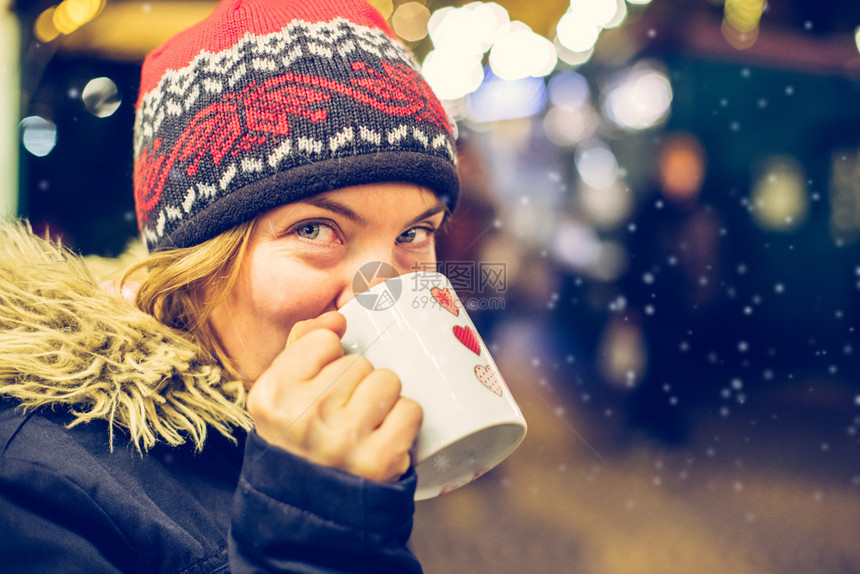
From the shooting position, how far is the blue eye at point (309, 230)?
0.80 metres

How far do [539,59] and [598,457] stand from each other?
8.14ft

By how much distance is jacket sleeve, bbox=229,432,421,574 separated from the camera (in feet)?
1.74

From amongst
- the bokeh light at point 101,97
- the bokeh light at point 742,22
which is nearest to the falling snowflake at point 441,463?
the bokeh light at point 101,97

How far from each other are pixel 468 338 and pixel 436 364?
67mm

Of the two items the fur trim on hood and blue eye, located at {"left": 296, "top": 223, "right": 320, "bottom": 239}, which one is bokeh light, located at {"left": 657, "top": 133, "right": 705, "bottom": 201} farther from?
the fur trim on hood

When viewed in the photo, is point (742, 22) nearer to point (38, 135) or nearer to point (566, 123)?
point (566, 123)

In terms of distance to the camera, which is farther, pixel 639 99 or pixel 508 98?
pixel 508 98

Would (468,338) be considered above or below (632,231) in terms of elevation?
above

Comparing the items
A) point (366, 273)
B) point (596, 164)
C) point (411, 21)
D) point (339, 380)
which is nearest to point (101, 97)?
point (411, 21)

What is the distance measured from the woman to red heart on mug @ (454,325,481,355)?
0.10m

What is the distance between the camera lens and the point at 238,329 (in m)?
0.83

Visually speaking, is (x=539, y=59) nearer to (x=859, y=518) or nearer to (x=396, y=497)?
(x=859, y=518)

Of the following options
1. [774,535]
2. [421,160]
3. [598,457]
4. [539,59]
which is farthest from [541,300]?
[421,160]

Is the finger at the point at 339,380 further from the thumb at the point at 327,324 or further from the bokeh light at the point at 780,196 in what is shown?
the bokeh light at the point at 780,196
